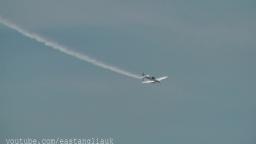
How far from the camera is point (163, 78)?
3362 cm

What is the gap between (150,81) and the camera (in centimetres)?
3519

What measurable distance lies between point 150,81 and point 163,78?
1813 millimetres
